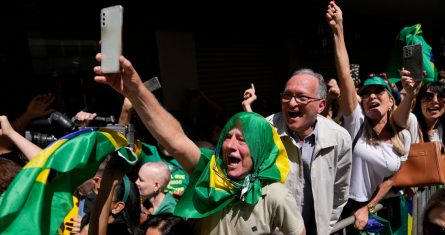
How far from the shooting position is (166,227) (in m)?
2.64

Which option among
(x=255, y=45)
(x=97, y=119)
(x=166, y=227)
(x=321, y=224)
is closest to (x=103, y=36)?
(x=97, y=119)

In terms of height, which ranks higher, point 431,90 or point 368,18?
point 368,18

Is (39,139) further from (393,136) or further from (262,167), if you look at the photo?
(393,136)

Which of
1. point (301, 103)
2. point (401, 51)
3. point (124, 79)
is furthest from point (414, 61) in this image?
point (124, 79)

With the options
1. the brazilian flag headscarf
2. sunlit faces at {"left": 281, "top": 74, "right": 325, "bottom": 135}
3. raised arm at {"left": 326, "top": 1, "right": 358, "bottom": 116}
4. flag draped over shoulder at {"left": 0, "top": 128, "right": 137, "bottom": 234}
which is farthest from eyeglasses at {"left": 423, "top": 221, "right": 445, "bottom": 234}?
raised arm at {"left": 326, "top": 1, "right": 358, "bottom": 116}

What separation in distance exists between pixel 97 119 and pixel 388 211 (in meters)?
2.81

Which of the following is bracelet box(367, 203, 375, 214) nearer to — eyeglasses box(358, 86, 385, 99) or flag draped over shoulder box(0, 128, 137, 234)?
eyeglasses box(358, 86, 385, 99)

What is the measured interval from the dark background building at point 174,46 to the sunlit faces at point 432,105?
348cm

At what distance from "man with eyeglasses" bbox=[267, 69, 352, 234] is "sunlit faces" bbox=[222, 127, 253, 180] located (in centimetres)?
60

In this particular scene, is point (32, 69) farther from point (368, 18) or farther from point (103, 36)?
point (368, 18)

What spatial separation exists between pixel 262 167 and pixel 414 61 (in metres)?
1.98

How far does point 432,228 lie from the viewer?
205cm

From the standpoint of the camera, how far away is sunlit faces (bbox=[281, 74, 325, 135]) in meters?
3.12

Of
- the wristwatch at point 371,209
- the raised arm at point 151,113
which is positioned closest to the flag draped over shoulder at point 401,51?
the wristwatch at point 371,209
